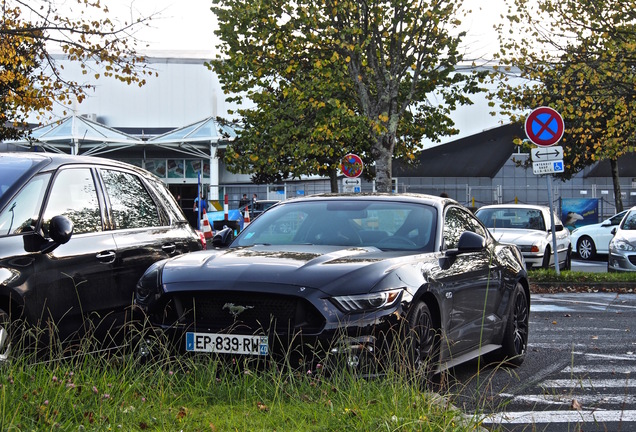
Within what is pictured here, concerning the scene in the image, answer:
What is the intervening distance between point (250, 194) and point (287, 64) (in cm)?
3703

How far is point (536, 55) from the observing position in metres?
25.5

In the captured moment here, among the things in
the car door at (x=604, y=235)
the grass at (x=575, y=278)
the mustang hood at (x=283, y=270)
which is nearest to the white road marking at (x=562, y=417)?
the mustang hood at (x=283, y=270)

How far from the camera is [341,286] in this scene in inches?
240

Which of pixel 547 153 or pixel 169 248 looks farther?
pixel 547 153

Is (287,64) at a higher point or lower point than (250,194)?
higher

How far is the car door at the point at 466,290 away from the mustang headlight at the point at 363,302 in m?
0.86

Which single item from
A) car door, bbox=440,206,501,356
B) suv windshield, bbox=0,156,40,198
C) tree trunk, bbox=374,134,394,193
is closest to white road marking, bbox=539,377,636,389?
car door, bbox=440,206,501,356

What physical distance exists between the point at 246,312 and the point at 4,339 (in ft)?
4.71

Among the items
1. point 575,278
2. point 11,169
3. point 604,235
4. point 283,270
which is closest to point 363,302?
point 283,270

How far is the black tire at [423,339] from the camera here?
241 inches

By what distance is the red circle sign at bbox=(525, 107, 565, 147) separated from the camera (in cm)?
1764

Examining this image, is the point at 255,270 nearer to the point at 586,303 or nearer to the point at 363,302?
the point at 363,302

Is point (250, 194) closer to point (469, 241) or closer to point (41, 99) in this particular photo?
point (41, 99)

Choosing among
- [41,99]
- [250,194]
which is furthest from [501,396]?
[250,194]
